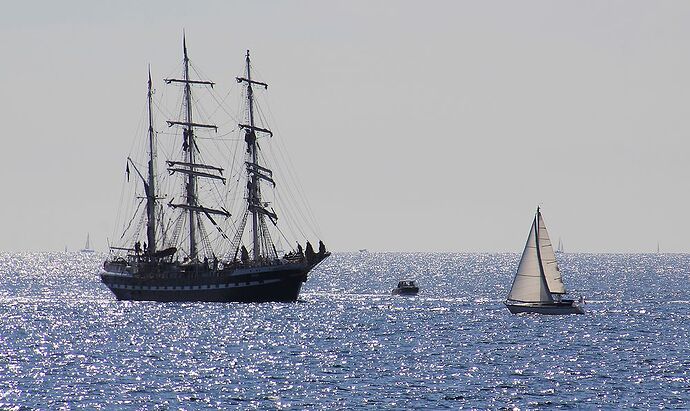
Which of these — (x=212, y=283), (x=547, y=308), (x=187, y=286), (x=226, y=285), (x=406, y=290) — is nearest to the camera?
(x=547, y=308)

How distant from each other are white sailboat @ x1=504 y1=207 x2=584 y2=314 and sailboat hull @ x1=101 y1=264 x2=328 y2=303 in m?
29.1

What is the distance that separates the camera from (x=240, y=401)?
6594 cm

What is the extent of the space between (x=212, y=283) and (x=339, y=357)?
59298 millimetres

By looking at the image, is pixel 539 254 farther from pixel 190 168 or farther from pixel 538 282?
pixel 190 168

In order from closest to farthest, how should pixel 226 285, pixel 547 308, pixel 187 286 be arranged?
1. pixel 547 308
2. pixel 226 285
3. pixel 187 286

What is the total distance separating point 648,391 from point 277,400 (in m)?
19.8

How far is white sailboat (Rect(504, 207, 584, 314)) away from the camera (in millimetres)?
122062

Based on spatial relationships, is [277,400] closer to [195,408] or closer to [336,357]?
[195,408]

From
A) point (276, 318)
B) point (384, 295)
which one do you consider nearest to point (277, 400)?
point (276, 318)

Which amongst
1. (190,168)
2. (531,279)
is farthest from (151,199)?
(531,279)

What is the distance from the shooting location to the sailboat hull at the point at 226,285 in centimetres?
14350

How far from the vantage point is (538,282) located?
122188 millimetres

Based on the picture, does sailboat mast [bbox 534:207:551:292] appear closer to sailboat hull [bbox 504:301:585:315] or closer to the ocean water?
sailboat hull [bbox 504:301:585:315]

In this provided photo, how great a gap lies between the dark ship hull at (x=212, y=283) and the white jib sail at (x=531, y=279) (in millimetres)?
A: 29192
